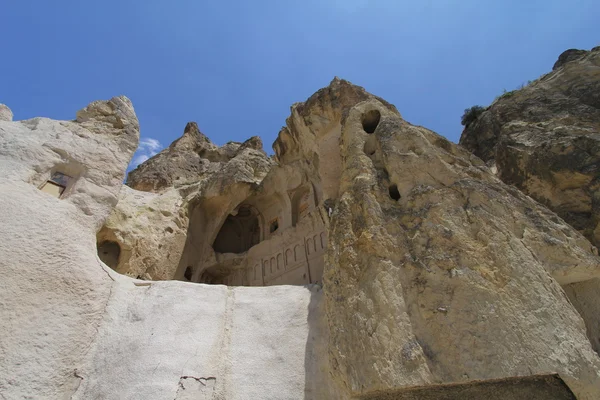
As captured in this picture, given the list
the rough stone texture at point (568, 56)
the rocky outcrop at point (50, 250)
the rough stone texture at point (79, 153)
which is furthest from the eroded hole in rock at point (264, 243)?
the rough stone texture at point (568, 56)

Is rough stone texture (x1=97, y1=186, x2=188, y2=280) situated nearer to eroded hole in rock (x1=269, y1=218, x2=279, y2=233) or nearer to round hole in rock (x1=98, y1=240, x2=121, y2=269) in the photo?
round hole in rock (x1=98, y1=240, x2=121, y2=269)

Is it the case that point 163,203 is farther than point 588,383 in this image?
Yes

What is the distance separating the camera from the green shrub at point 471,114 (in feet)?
45.8

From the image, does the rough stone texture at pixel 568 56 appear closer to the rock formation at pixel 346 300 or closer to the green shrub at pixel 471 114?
the green shrub at pixel 471 114

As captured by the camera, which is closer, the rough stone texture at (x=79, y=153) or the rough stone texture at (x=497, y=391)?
the rough stone texture at (x=497, y=391)

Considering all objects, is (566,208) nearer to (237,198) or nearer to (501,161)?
(501,161)

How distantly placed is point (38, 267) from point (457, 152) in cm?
637

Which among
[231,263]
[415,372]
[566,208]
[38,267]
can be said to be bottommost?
[415,372]

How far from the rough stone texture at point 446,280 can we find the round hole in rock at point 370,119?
1.78m

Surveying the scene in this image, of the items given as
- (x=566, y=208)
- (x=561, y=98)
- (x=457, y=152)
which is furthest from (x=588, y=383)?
(x=561, y=98)

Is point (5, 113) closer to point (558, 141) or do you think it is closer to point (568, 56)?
point (558, 141)

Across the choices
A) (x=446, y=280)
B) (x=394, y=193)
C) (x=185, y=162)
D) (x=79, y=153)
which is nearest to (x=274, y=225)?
(x=185, y=162)

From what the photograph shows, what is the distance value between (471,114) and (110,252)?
12.4 meters

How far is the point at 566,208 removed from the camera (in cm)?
743
